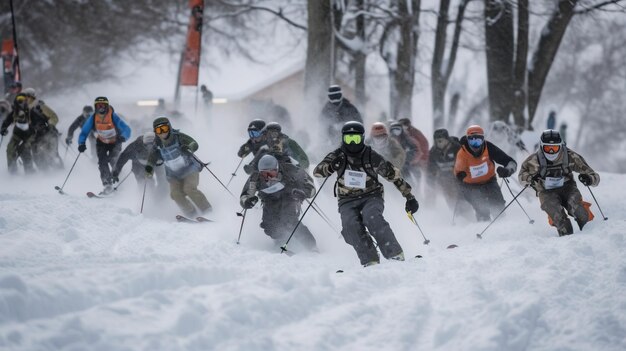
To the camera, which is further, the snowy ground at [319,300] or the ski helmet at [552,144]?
the ski helmet at [552,144]

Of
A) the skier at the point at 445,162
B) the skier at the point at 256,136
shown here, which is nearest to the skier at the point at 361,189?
the skier at the point at 256,136

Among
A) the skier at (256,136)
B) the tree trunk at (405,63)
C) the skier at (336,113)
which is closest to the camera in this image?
the skier at (256,136)

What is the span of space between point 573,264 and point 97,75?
31.5 metres

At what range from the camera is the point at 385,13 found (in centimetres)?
1745

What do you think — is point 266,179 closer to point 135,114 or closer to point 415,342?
point 415,342

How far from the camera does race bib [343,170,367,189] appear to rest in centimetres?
673

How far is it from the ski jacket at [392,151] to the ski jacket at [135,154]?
152 inches

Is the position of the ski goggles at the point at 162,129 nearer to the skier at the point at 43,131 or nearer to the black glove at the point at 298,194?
the black glove at the point at 298,194

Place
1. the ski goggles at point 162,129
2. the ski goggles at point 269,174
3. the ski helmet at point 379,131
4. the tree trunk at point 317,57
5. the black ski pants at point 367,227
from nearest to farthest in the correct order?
1. the black ski pants at point 367,227
2. the ski goggles at point 269,174
3. the ski goggles at point 162,129
4. the ski helmet at point 379,131
5. the tree trunk at point 317,57

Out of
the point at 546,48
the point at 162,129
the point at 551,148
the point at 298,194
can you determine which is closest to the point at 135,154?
the point at 162,129

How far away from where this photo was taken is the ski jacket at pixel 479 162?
31.3 ft

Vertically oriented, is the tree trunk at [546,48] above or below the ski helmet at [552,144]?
above

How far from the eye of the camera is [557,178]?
7703 mm

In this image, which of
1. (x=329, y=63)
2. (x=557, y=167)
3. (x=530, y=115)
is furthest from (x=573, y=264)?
(x=530, y=115)
